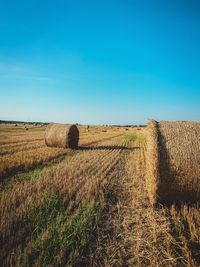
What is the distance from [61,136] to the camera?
56.2ft

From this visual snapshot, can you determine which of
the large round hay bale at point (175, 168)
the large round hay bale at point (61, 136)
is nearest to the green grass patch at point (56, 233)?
the large round hay bale at point (175, 168)

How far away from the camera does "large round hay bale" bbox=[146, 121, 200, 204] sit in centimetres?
645

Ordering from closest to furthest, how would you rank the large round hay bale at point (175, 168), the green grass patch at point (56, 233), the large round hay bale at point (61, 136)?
the green grass patch at point (56, 233) → the large round hay bale at point (175, 168) → the large round hay bale at point (61, 136)

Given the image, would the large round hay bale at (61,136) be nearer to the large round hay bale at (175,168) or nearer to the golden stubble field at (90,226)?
the golden stubble field at (90,226)

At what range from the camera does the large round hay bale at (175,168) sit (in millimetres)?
6449

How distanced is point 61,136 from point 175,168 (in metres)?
11.5

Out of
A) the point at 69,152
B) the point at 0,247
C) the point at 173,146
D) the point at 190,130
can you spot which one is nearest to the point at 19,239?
the point at 0,247

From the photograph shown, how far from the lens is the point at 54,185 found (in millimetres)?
7770

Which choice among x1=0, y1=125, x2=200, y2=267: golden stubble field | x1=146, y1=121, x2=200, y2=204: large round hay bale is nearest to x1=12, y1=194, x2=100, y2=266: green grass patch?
x1=0, y1=125, x2=200, y2=267: golden stubble field

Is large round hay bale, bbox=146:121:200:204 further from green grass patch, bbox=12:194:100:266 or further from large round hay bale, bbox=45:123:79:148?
large round hay bale, bbox=45:123:79:148

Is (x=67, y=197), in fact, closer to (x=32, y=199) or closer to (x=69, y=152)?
(x=32, y=199)

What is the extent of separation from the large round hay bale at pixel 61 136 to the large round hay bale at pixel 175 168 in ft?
35.1

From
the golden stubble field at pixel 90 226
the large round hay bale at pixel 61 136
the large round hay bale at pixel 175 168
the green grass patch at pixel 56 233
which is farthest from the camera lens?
the large round hay bale at pixel 61 136

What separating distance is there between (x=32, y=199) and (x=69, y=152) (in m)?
9.28
